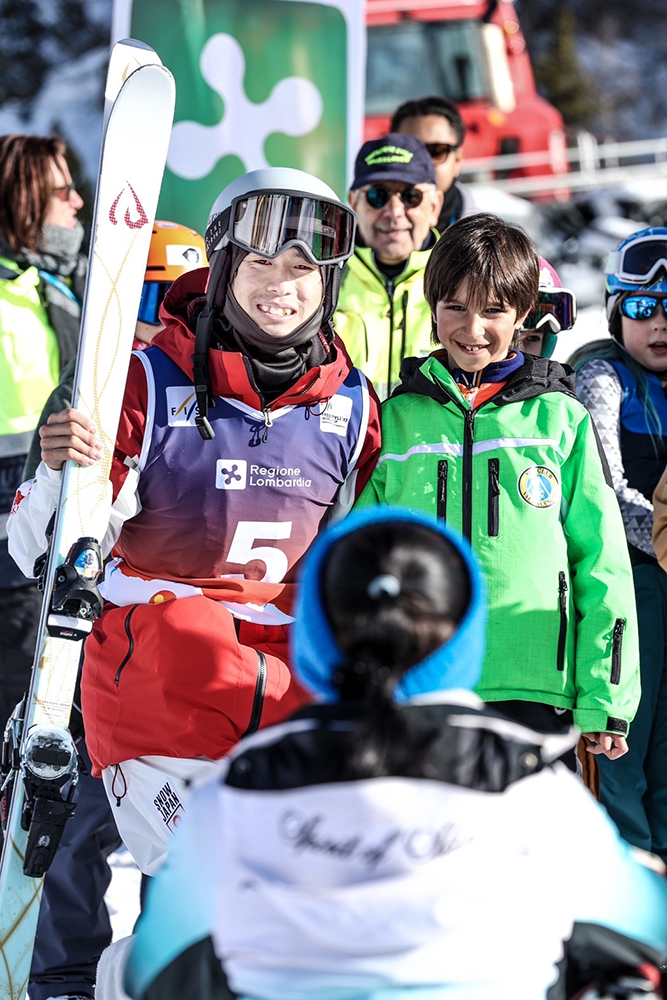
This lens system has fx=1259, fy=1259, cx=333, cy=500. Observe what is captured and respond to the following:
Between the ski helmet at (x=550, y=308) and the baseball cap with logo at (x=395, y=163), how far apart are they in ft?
2.11

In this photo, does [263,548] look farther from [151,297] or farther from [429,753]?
[151,297]

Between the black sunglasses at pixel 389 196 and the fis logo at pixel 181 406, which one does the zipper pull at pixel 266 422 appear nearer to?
the fis logo at pixel 181 406

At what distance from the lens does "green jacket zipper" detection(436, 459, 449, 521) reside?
9.43 feet

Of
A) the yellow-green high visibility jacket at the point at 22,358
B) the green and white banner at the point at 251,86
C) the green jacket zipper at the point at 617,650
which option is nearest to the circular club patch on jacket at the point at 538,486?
the green jacket zipper at the point at 617,650

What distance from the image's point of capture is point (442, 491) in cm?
288

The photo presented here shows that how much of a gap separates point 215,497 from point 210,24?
15.0ft

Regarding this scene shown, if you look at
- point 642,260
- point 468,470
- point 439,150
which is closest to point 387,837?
point 468,470

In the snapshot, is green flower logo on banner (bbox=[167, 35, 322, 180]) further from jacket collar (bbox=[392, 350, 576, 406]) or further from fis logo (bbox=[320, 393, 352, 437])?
fis logo (bbox=[320, 393, 352, 437])

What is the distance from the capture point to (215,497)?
2668 millimetres

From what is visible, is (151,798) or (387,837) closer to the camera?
(387,837)

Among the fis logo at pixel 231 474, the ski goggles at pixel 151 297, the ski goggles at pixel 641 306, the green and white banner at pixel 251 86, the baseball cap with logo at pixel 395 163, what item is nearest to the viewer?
the fis logo at pixel 231 474

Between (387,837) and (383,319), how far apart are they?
2.63 m

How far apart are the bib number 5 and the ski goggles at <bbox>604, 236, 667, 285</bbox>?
63.4 inches

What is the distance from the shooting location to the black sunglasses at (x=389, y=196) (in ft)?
13.9
